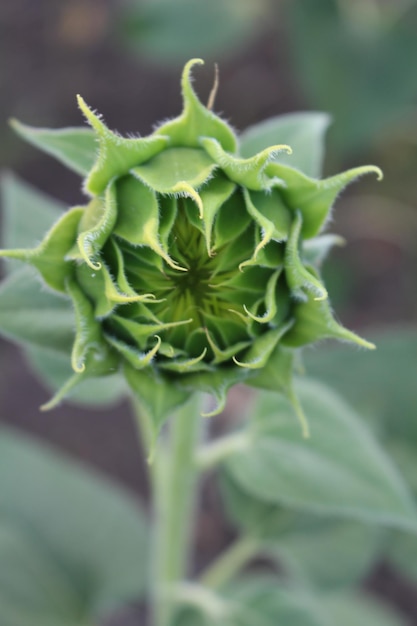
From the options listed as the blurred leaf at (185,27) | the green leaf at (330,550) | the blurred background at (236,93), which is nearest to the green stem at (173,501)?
the green leaf at (330,550)

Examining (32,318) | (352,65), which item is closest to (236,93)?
(352,65)

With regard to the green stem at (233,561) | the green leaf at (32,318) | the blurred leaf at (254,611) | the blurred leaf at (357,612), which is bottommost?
the blurred leaf at (357,612)

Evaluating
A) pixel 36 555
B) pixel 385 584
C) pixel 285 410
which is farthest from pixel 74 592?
pixel 385 584

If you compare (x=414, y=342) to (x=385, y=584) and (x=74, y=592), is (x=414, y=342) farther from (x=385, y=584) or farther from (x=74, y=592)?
(x=385, y=584)

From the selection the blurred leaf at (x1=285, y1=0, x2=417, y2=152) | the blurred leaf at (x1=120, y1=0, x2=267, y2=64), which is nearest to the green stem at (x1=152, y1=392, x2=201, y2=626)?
Answer: the blurred leaf at (x1=285, y1=0, x2=417, y2=152)

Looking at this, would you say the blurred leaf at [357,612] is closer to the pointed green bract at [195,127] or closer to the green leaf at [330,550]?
the green leaf at [330,550]

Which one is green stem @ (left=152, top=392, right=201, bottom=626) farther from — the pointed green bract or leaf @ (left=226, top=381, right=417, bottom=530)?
the pointed green bract

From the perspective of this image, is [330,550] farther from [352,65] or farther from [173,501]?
[352,65]
